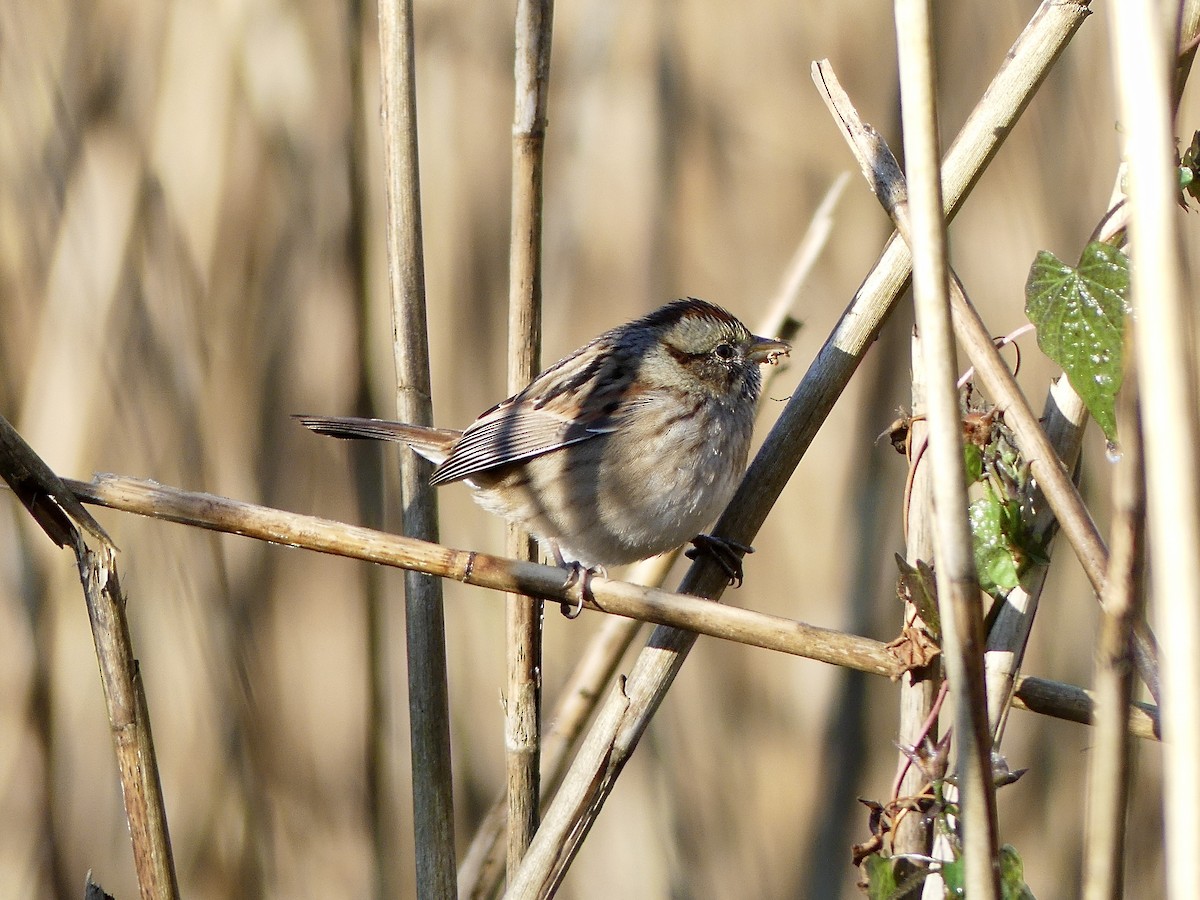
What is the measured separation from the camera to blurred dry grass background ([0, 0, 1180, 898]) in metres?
2.54

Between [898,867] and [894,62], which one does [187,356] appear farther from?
[898,867]

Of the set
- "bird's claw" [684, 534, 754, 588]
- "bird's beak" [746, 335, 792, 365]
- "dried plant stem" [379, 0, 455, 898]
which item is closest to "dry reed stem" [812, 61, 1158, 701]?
"bird's claw" [684, 534, 754, 588]

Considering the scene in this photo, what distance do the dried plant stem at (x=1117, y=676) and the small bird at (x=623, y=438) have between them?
1.48 metres

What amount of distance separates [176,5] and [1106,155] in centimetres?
229

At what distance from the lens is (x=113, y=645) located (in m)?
1.31

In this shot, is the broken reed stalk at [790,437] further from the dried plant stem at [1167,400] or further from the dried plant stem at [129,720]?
the dried plant stem at [1167,400]

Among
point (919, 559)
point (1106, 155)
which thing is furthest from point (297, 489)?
point (1106, 155)

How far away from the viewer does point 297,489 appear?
261cm

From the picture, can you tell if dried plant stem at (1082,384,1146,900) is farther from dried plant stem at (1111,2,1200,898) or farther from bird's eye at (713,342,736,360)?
bird's eye at (713,342,736,360)

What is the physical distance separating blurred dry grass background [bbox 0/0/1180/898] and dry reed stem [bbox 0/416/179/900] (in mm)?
1256

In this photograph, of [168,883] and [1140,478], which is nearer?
[1140,478]

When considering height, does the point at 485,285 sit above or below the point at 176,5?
below

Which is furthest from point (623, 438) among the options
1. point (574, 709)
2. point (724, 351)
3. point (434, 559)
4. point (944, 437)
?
point (944, 437)

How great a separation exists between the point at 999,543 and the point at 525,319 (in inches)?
35.9
